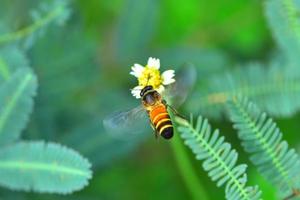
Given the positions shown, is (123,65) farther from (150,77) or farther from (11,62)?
(150,77)

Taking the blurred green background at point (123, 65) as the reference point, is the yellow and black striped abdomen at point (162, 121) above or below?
below

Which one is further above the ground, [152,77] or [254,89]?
[254,89]

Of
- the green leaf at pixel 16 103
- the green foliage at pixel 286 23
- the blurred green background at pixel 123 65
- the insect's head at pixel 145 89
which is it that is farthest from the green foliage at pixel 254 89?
the green leaf at pixel 16 103

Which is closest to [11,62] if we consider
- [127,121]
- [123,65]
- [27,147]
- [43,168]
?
[27,147]

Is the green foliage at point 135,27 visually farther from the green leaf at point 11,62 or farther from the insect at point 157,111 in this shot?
the insect at point 157,111

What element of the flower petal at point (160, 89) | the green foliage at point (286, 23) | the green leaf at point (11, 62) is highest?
the green leaf at point (11, 62)

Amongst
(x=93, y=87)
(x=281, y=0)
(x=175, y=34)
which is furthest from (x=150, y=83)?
(x=175, y=34)

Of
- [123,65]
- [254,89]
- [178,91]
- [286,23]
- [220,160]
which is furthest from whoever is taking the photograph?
[123,65]
